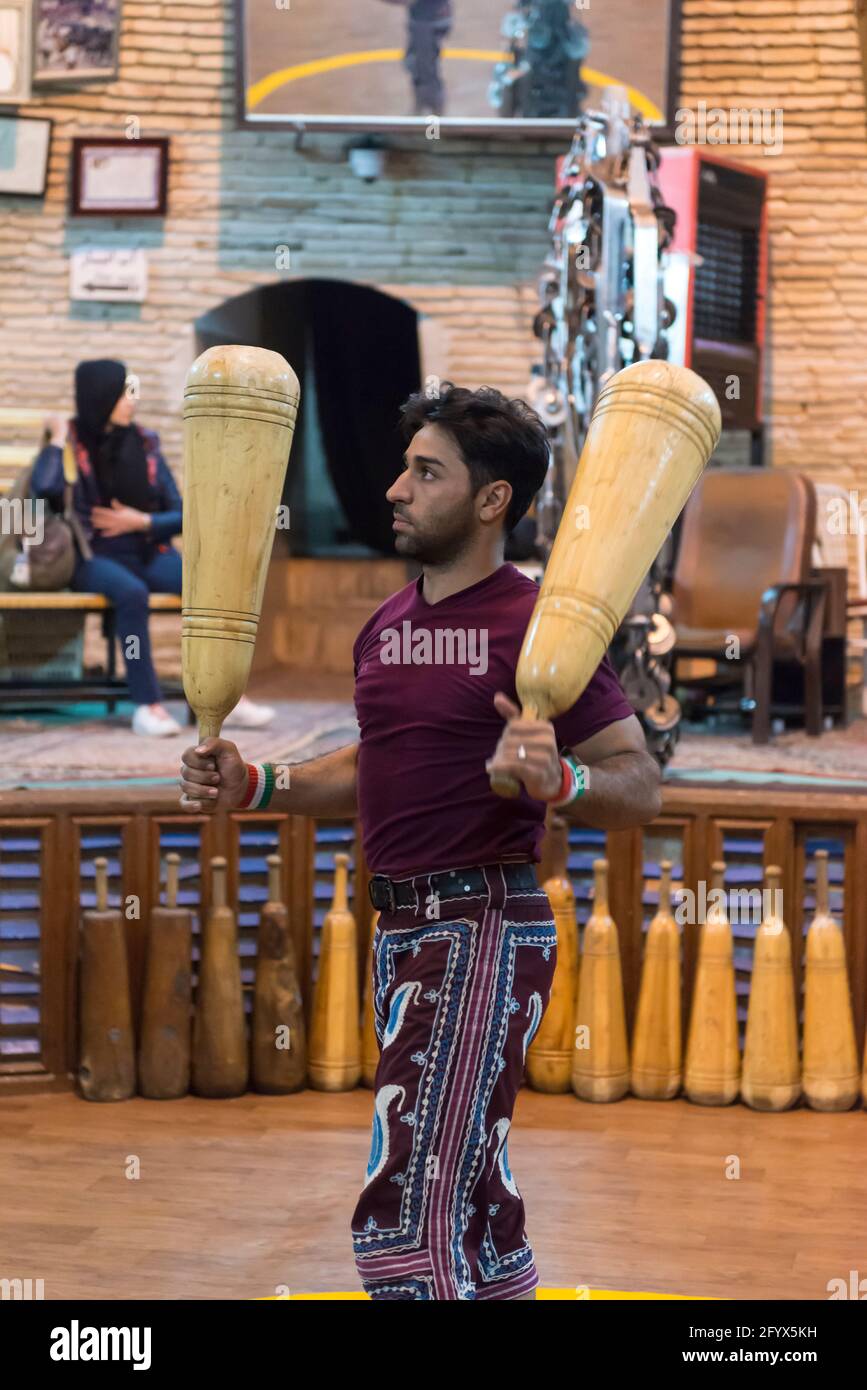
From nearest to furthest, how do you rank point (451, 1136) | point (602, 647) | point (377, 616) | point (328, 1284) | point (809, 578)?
point (602, 647), point (451, 1136), point (377, 616), point (328, 1284), point (809, 578)

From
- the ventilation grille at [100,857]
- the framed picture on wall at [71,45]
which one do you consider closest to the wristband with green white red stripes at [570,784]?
the ventilation grille at [100,857]

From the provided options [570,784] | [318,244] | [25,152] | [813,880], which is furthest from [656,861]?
[25,152]

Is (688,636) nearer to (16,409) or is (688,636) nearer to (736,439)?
(736,439)

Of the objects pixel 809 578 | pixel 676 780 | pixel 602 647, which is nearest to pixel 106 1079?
pixel 676 780

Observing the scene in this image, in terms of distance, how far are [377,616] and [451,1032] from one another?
0.58 meters

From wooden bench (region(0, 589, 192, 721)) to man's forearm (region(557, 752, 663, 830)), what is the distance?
4.28 m

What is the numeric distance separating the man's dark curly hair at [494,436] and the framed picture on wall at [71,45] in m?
6.97

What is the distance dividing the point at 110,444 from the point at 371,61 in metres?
2.86

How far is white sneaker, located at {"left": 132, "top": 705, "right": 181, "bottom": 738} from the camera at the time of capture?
6230 mm

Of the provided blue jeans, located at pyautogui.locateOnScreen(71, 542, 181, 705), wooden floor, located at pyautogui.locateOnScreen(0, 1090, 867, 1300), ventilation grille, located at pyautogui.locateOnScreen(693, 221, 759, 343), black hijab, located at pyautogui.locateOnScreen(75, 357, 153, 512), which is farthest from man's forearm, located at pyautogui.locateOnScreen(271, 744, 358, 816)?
ventilation grille, located at pyautogui.locateOnScreen(693, 221, 759, 343)

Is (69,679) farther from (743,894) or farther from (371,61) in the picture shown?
(371,61)

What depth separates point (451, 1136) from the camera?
244 centimetres

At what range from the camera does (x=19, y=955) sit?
4879mm

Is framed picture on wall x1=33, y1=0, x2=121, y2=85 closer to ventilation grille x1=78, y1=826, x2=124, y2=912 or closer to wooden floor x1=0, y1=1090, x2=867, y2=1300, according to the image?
ventilation grille x1=78, y1=826, x2=124, y2=912
